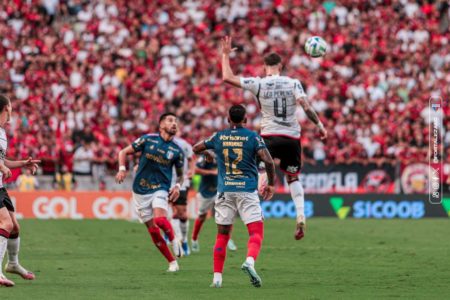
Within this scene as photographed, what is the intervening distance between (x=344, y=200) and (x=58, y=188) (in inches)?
335

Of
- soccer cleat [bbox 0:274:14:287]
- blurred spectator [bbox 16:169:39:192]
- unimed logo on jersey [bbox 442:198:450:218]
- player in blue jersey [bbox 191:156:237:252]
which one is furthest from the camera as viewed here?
unimed logo on jersey [bbox 442:198:450:218]

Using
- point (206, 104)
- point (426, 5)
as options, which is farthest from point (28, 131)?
point (426, 5)

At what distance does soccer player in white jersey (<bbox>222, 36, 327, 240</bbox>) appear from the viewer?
589 inches

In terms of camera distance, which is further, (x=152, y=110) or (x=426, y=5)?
(x=426, y=5)

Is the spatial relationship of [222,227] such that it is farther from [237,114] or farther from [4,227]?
[4,227]

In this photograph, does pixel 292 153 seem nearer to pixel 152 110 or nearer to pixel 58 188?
pixel 58 188

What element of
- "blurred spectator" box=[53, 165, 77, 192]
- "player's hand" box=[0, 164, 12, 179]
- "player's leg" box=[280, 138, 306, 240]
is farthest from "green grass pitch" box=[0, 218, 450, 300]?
"blurred spectator" box=[53, 165, 77, 192]

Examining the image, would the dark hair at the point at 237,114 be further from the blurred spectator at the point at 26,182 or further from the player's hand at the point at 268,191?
the blurred spectator at the point at 26,182

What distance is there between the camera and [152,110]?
3381cm

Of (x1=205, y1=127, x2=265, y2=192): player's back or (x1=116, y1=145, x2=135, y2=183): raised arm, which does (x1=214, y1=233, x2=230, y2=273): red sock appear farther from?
(x1=116, y1=145, x2=135, y2=183): raised arm

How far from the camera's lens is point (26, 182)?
97.5ft

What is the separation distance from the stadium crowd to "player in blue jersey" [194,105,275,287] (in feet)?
56.0

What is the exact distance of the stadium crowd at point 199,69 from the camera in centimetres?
3231

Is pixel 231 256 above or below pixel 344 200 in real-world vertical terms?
above
